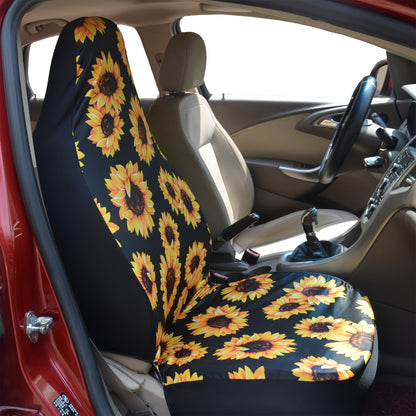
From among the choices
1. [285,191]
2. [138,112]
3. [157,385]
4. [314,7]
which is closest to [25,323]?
[157,385]

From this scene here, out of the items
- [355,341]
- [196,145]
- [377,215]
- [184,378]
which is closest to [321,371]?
[355,341]

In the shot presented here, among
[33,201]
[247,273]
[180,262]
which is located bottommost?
[247,273]

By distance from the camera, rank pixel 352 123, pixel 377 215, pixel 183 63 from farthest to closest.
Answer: pixel 183 63
pixel 352 123
pixel 377 215

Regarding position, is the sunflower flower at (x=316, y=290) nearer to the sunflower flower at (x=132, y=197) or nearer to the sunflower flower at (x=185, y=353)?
the sunflower flower at (x=185, y=353)

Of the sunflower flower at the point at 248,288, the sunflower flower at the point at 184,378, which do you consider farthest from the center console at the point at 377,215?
the sunflower flower at the point at 184,378

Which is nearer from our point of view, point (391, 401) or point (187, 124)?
point (391, 401)

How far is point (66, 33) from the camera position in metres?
1.17

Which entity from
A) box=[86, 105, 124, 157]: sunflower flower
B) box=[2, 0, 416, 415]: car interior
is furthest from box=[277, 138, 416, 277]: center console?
box=[86, 105, 124, 157]: sunflower flower

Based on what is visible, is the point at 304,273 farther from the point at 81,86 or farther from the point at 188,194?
the point at 81,86

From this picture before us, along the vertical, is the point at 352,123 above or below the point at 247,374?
above

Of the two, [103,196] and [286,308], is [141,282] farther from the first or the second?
A: [286,308]

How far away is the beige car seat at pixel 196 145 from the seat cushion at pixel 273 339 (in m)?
Result: 0.45

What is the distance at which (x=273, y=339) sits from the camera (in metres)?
1.26

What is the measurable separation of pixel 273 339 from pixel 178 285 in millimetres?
264
